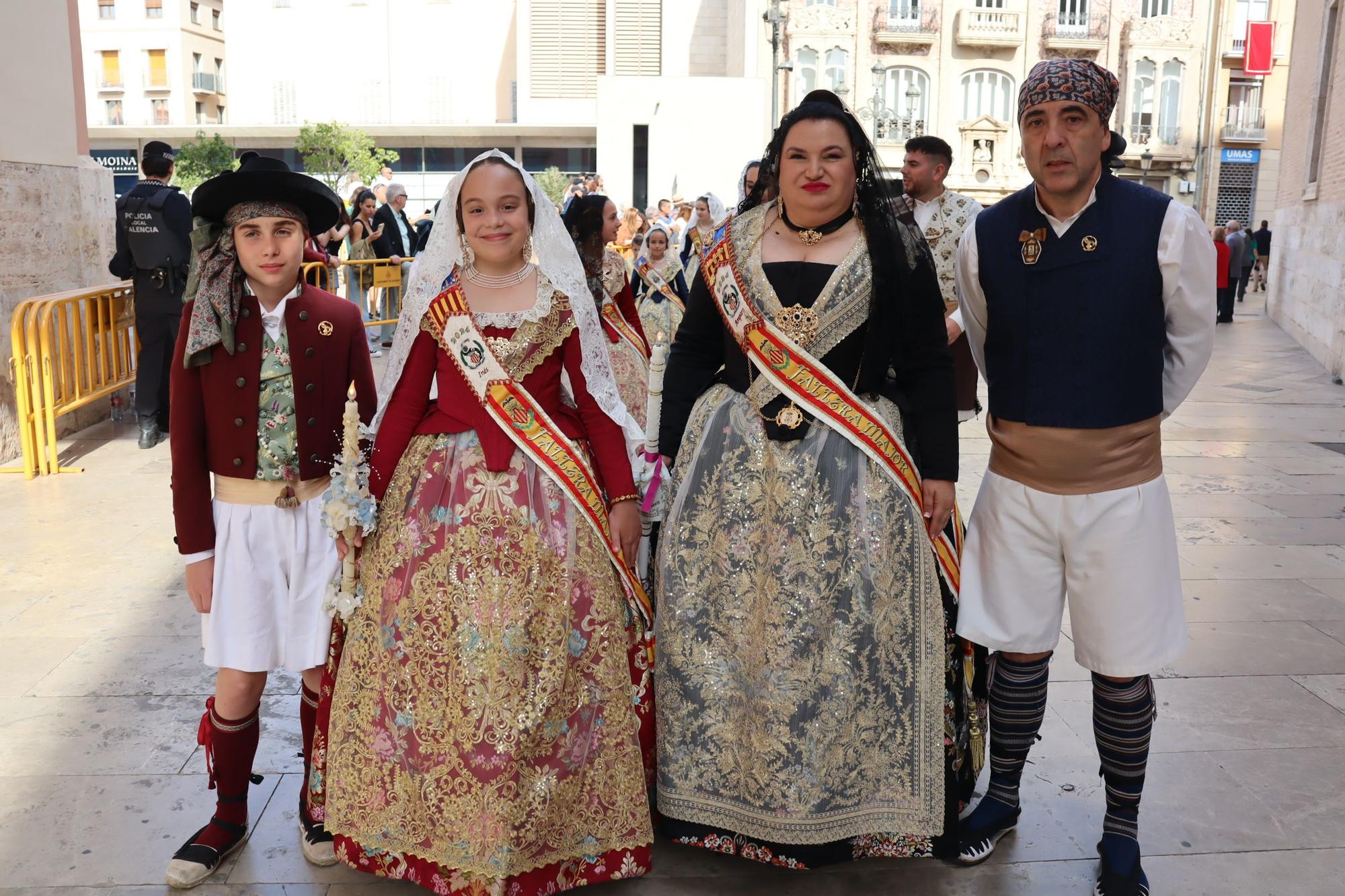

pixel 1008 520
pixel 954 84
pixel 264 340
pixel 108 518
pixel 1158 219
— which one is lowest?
pixel 108 518

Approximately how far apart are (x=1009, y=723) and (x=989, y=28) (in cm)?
3989

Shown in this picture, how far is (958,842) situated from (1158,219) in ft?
5.24

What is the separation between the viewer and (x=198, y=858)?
2.80m

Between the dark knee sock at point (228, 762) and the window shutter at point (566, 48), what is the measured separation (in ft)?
148

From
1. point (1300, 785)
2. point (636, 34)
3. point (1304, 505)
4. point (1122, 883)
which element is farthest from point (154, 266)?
point (636, 34)

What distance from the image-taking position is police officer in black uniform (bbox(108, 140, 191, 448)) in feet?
25.2

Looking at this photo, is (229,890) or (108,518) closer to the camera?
(229,890)

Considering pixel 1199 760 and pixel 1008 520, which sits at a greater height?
pixel 1008 520

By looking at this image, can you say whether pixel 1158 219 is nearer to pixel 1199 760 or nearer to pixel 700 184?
pixel 1199 760

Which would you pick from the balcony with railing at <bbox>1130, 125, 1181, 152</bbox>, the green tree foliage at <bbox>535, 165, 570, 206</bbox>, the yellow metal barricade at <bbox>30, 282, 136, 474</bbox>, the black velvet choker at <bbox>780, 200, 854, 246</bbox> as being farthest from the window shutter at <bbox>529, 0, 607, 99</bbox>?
the black velvet choker at <bbox>780, 200, 854, 246</bbox>

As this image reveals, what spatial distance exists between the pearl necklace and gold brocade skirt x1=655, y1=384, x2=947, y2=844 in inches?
24.2

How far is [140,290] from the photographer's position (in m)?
7.88

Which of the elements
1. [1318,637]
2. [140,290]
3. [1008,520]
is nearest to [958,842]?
[1008,520]

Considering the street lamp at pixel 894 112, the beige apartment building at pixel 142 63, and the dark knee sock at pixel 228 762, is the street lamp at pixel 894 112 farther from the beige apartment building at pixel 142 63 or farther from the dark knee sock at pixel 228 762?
the dark knee sock at pixel 228 762
